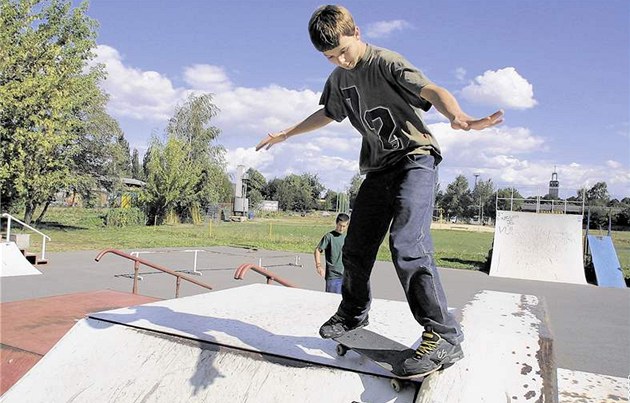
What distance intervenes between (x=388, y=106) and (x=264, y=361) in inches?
59.9

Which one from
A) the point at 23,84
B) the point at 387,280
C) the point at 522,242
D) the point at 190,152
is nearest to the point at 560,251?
the point at 522,242

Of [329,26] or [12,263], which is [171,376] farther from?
[12,263]

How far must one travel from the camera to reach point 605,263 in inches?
695

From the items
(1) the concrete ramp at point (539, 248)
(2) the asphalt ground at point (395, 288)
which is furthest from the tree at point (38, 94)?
(1) the concrete ramp at point (539, 248)

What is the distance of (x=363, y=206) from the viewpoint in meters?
2.74

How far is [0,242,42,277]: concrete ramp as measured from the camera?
1129 centimetres

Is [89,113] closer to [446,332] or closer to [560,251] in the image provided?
[560,251]

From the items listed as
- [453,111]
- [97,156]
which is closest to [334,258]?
[453,111]

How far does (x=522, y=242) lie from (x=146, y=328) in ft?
56.7

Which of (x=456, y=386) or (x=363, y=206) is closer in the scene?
(x=456, y=386)

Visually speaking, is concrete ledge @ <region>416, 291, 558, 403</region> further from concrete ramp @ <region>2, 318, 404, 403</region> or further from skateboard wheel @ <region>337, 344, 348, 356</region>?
skateboard wheel @ <region>337, 344, 348, 356</region>

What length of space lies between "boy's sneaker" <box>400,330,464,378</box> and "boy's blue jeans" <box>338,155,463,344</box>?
1.6 inches

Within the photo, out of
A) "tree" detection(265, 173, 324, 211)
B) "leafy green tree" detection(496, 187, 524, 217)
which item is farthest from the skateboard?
"tree" detection(265, 173, 324, 211)

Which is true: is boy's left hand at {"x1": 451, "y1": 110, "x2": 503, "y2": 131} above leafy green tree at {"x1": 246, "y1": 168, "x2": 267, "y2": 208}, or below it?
below
